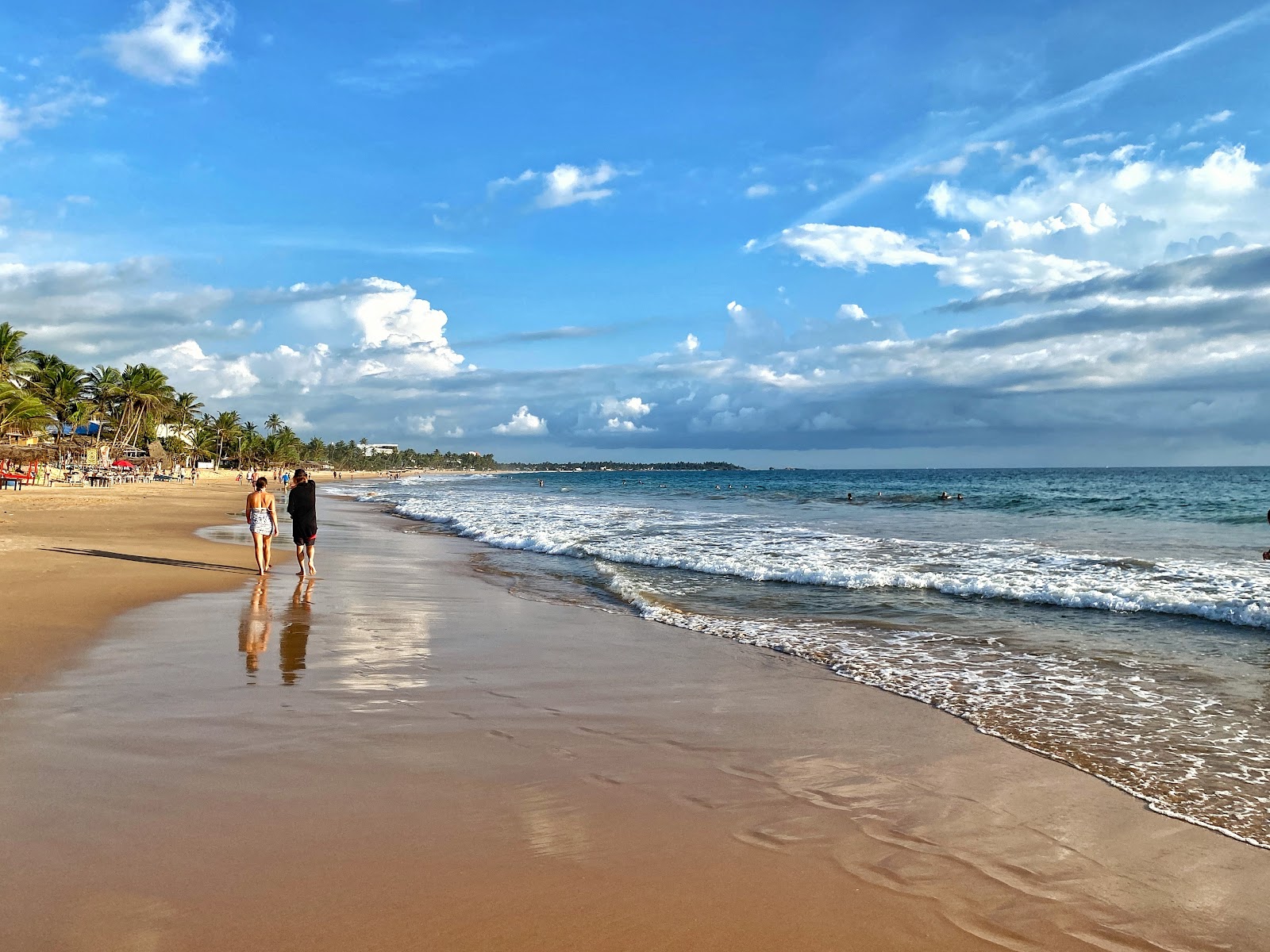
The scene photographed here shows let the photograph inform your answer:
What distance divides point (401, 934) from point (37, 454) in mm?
53756

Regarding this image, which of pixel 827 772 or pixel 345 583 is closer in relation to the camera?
pixel 827 772

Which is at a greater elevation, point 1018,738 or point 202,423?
point 202,423

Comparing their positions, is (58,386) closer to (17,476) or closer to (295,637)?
(17,476)

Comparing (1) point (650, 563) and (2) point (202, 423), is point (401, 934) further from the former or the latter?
(2) point (202, 423)

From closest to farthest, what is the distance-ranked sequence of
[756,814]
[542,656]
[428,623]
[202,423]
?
[756,814] → [542,656] → [428,623] → [202,423]

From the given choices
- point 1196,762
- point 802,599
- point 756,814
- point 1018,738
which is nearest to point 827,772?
point 756,814

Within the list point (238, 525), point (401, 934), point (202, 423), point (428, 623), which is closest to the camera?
point (401, 934)

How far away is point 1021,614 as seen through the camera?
1162cm

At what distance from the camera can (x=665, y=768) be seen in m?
5.12

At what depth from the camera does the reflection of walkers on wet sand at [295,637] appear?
729 cm

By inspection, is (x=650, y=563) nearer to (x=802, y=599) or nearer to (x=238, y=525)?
(x=802, y=599)

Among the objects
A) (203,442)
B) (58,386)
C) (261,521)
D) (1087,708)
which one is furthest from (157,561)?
(203,442)

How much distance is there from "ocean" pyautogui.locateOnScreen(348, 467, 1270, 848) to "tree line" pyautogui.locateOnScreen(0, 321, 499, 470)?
3603 cm

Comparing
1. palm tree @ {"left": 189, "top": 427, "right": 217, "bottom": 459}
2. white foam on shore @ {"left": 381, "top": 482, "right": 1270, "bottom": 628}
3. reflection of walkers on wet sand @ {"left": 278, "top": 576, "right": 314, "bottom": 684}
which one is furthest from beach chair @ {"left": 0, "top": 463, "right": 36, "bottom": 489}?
palm tree @ {"left": 189, "top": 427, "right": 217, "bottom": 459}
